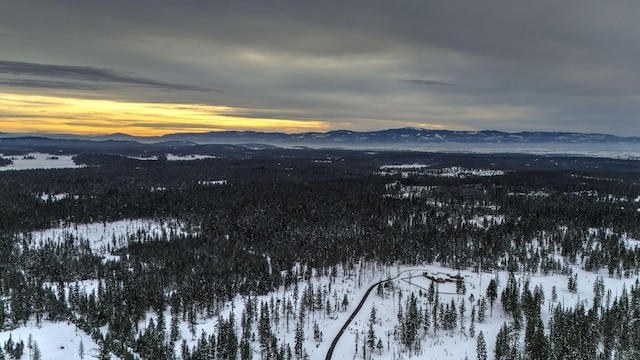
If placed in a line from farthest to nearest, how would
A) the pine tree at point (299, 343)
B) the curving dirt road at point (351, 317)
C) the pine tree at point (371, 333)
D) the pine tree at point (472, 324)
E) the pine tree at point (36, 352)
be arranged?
the pine tree at point (472, 324)
the curving dirt road at point (351, 317)
the pine tree at point (371, 333)
the pine tree at point (299, 343)
the pine tree at point (36, 352)

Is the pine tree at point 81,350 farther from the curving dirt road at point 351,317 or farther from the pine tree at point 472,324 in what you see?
the pine tree at point 472,324

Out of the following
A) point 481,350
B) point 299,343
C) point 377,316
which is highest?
point 481,350

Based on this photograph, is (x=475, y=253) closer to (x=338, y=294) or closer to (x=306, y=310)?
(x=338, y=294)

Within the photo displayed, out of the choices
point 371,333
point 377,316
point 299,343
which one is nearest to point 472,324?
point 377,316

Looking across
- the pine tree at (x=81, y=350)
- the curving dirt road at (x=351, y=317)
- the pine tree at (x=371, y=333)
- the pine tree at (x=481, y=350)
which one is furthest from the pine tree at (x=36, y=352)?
the pine tree at (x=481, y=350)

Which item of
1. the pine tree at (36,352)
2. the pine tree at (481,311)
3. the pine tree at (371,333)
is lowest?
the pine tree at (36,352)

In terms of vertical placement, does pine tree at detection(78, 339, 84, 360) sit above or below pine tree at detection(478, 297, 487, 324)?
below

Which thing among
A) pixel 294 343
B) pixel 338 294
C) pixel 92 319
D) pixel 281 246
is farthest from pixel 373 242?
pixel 92 319

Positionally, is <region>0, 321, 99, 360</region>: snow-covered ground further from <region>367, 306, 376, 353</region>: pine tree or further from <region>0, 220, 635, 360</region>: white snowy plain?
<region>367, 306, 376, 353</region>: pine tree

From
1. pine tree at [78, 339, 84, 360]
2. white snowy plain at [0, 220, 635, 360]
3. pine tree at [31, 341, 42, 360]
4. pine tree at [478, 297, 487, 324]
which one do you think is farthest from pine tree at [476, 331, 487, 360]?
pine tree at [31, 341, 42, 360]

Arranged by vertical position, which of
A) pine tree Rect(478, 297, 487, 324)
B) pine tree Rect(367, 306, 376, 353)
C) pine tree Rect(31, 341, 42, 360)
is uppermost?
pine tree Rect(478, 297, 487, 324)

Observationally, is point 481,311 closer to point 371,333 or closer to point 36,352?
point 371,333
